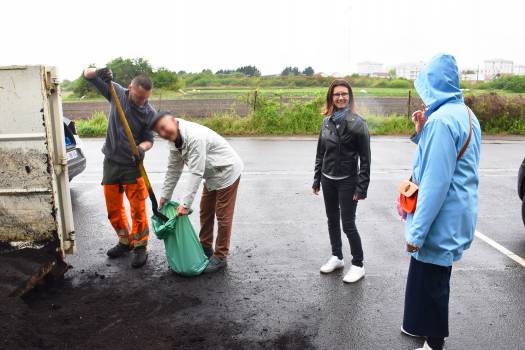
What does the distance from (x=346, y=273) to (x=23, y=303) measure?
111 inches

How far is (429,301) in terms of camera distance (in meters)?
3.34

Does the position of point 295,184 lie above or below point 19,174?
below

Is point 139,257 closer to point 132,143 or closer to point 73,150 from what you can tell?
point 132,143

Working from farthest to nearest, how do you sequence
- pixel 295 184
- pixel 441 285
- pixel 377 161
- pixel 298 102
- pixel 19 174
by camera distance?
pixel 298 102 < pixel 377 161 < pixel 295 184 < pixel 19 174 < pixel 441 285

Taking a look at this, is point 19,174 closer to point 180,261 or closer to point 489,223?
point 180,261

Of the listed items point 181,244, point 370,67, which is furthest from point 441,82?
point 370,67

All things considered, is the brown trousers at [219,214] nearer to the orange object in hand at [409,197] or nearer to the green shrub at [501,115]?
the orange object in hand at [409,197]

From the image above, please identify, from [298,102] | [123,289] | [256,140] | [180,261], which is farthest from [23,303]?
[298,102]

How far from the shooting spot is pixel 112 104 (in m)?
4.96

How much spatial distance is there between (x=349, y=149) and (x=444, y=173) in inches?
63.0

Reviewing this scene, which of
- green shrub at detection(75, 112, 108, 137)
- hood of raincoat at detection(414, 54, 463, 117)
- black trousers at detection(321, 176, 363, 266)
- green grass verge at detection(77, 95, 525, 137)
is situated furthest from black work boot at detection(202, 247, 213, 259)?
green shrub at detection(75, 112, 108, 137)

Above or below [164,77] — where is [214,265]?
→ below

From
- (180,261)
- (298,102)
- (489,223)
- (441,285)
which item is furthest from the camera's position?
(298,102)

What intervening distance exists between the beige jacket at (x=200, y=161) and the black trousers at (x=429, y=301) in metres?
1.97
